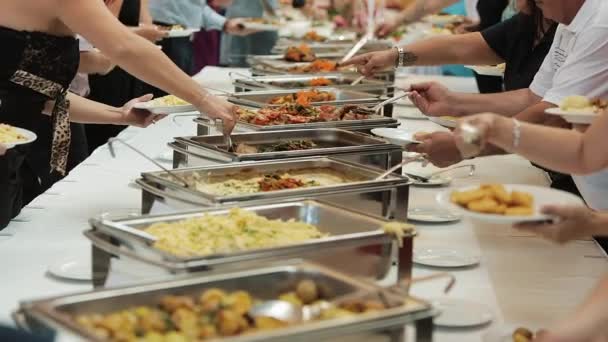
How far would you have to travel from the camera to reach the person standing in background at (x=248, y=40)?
6188 millimetres

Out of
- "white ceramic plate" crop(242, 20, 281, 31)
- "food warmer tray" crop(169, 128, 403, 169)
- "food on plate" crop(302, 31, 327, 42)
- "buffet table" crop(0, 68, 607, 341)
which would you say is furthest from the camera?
"white ceramic plate" crop(242, 20, 281, 31)

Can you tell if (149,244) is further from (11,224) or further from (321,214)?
(11,224)

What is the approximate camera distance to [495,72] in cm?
349

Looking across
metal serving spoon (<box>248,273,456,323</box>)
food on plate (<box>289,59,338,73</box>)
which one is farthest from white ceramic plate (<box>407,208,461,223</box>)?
food on plate (<box>289,59,338,73</box>)

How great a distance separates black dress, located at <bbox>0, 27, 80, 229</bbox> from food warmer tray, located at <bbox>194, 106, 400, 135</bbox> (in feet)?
1.15

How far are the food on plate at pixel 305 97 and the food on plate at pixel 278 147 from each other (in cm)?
53

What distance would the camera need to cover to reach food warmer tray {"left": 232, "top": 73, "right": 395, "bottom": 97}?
3435 millimetres

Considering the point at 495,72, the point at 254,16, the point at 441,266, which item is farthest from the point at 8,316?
the point at 254,16

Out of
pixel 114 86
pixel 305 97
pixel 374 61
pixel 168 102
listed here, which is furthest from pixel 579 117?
pixel 114 86

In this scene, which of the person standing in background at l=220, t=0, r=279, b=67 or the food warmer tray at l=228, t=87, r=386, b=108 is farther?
the person standing in background at l=220, t=0, r=279, b=67

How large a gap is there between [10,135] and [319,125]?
802 mm

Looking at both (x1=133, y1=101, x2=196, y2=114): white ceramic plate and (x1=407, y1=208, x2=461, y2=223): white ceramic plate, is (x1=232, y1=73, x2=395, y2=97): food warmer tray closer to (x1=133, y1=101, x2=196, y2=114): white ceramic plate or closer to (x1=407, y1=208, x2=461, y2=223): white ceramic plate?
(x1=133, y1=101, x2=196, y2=114): white ceramic plate

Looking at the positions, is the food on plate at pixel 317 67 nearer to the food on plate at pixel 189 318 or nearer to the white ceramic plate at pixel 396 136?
the white ceramic plate at pixel 396 136

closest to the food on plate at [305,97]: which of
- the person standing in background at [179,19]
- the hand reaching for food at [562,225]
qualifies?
the hand reaching for food at [562,225]
